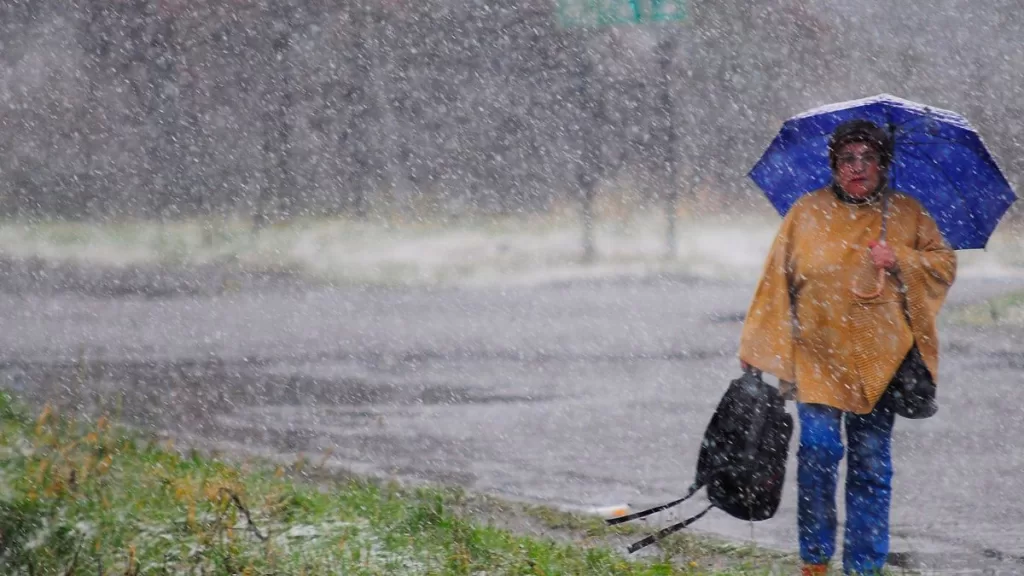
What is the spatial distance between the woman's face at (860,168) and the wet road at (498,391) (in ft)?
6.57

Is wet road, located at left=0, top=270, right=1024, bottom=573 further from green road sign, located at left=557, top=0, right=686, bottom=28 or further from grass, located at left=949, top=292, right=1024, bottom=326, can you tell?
green road sign, located at left=557, top=0, right=686, bottom=28

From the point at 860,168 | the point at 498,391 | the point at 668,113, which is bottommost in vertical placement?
the point at 498,391

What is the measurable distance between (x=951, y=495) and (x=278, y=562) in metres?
4.46

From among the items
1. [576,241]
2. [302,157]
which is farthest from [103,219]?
[576,241]

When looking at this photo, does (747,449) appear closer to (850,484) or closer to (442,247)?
(850,484)

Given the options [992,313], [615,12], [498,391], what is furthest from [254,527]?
[615,12]

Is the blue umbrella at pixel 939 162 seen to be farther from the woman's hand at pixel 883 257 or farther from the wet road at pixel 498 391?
the wet road at pixel 498 391

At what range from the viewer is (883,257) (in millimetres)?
5168

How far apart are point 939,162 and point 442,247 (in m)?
23.9

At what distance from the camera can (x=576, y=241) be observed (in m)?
29.4

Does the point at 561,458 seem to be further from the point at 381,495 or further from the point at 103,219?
the point at 103,219

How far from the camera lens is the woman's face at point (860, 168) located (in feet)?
17.2

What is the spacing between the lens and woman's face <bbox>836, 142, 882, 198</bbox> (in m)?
5.24

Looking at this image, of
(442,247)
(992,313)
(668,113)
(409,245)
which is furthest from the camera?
(668,113)
